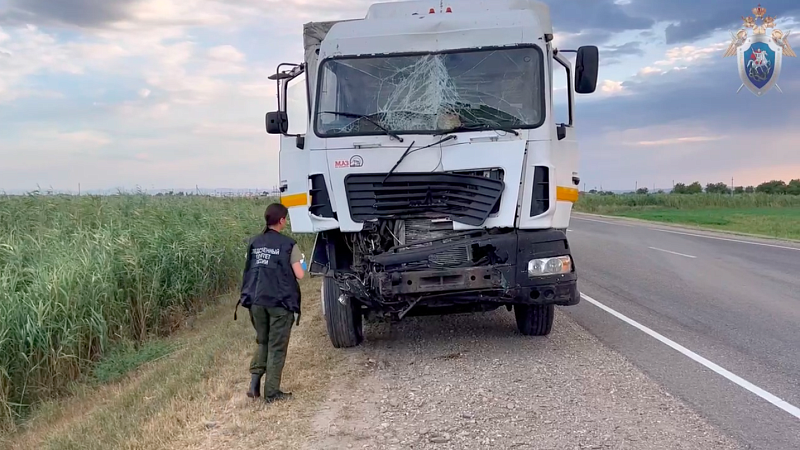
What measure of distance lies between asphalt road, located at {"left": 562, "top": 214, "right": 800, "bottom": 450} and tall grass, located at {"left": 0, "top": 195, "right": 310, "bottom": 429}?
6329 millimetres

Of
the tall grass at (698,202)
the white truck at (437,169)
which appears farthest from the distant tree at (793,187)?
the white truck at (437,169)

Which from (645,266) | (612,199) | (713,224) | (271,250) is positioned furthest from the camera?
(612,199)

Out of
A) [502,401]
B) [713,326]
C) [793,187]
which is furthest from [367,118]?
[793,187]

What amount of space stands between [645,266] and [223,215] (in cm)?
906

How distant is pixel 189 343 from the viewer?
31.7 feet

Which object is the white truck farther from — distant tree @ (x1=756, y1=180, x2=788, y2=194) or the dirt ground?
distant tree @ (x1=756, y1=180, x2=788, y2=194)

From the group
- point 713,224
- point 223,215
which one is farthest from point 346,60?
point 713,224

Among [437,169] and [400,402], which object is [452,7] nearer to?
[437,169]

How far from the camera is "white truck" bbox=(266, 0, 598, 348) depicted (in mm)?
6520

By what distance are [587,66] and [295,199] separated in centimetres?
316

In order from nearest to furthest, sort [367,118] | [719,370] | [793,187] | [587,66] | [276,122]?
[719,370] < [367,118] < [587,66] < [276,122] < [793,187]

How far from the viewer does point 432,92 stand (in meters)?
7.01

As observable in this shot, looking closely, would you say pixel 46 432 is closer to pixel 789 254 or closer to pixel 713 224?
pixel 789 254

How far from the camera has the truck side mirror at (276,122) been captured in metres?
7.69
